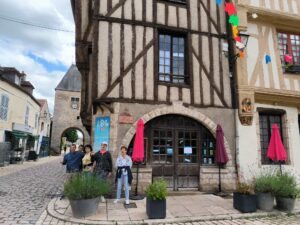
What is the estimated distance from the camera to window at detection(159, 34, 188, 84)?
669 cm

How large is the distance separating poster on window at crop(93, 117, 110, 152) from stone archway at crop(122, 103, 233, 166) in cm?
48

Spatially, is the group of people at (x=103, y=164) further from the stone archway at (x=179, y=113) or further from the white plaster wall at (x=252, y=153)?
the white plaster wall at (x=252, y=153)

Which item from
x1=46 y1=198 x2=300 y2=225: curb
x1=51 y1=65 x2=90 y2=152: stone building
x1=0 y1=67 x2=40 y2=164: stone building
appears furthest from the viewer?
x1=51 y1=65 x2=90 y2=152: stone building

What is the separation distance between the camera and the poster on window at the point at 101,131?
592 centimetres

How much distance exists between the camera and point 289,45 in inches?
301

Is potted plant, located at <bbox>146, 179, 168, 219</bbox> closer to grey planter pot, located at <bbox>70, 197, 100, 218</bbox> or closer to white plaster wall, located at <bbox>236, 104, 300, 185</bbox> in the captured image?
grey planter pot, located at <bbox>70, 197, 100, 218</bbox>

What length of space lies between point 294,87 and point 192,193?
4.48 m

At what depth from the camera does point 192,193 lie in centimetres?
613

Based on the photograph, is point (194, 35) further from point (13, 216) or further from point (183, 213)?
point (13, 216)

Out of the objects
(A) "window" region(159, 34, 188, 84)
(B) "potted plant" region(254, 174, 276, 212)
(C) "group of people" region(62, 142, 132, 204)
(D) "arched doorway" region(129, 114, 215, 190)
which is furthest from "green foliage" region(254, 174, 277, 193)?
(A) "window" region(159, 34, 188, 84)

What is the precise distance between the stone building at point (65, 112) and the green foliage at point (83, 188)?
716 inches

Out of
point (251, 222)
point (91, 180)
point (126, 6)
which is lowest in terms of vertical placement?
point (251, 222)

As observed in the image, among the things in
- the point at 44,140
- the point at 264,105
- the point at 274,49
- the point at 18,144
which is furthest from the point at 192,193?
the point at 44,140

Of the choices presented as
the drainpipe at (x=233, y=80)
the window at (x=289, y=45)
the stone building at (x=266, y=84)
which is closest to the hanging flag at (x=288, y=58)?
the stone building at (x=266, y=84)
